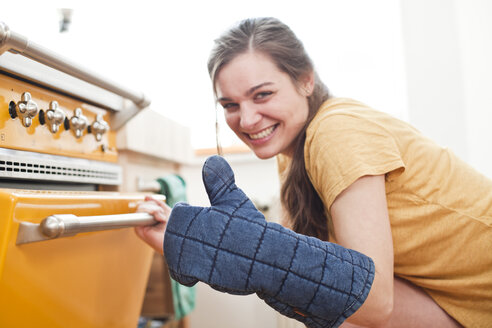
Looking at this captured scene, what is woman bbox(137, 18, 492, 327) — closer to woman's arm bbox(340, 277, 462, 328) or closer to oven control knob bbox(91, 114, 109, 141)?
woman's arm bbox(340, 277, 462, 328)

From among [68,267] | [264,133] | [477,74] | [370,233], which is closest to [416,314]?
[370,233]

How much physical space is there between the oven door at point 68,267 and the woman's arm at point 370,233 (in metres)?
0.36

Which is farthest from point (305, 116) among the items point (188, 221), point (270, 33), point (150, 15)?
point (150, 15)

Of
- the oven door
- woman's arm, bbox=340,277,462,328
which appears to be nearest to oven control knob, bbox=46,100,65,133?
the oven door

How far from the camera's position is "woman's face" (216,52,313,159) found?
2.57 feet

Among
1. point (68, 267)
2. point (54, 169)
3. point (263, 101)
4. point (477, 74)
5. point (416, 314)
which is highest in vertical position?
point (477, 74)

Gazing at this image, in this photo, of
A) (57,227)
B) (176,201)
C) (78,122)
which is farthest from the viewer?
(176,201)

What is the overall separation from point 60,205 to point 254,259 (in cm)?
26

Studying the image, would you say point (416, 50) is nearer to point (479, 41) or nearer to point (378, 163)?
point (479, 41)

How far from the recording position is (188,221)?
0.51 metres

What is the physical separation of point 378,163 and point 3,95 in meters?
0.54

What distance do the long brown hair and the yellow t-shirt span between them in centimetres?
11

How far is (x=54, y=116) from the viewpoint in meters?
0.65

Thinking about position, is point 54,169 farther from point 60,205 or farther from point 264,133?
point 264,133
